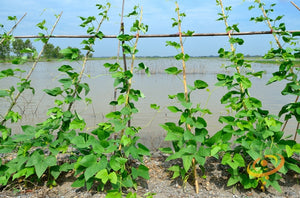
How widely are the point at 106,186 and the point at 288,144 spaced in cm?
160

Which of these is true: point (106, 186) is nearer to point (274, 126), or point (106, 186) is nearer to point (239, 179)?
point (239, 179)

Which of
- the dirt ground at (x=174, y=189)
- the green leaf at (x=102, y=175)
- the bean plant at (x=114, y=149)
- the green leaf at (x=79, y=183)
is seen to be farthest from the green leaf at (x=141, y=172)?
the green leaf at (x=79, y=183)

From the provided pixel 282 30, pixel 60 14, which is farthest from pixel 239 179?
pixel 60 14

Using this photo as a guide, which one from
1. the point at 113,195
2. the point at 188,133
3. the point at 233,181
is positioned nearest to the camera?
the point at 113,195

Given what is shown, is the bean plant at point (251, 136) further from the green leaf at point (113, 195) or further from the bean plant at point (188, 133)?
the green leaf at point (113, 195)

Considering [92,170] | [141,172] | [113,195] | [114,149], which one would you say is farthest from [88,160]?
[141,172]

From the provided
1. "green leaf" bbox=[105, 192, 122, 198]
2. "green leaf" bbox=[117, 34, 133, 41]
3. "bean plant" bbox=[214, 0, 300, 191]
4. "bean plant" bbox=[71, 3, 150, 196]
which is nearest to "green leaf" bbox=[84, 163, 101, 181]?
"bean plant" bbox=[71, 3, 150, 196]

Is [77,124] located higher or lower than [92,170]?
higher

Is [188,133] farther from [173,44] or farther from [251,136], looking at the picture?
[173,44]

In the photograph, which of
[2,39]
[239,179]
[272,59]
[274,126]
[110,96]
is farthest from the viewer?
[110,96]

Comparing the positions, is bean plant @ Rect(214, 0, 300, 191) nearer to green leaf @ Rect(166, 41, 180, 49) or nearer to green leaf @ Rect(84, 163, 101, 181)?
green leaf @ Rect(166, 41, 180, 49)

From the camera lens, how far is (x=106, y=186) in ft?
7.59

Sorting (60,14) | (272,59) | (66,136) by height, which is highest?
(60,14)

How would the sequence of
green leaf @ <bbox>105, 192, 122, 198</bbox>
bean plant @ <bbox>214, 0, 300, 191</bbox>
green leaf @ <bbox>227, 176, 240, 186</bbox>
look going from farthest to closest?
1. green leaf @ <bbox>227, 176, 240, 186</bbox>
2. bean plant @ <bbox>214, 0, 300, 191</bbox>
3. green leaf @ <bbox>105, 192, 122, 198</bbox>
